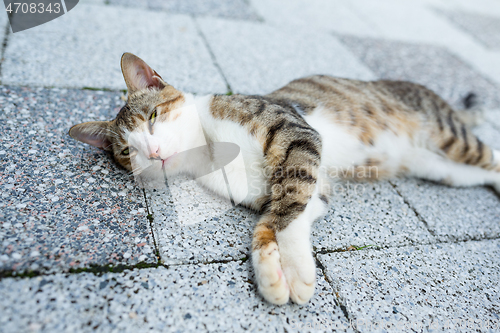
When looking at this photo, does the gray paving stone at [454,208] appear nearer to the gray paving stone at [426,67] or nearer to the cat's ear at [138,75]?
the gray paving stone at [426,67]

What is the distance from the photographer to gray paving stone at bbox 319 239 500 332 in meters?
1.63

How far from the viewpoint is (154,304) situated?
145cm

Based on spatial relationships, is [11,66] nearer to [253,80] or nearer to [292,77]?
[253,80]

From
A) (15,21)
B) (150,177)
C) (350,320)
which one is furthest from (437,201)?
(15,21)

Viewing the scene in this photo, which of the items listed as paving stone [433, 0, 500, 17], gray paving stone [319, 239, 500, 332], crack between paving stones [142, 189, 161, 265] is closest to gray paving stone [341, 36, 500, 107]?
gray paving stone [319, 239, 500, 332]

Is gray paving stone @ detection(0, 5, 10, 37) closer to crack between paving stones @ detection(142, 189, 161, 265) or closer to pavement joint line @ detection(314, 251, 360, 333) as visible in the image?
crack between paving stones @ detection(142, 189, 161, 265)

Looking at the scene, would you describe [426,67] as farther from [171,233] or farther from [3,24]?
[3,24]

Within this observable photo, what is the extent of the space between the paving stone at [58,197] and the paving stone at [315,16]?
3.27m

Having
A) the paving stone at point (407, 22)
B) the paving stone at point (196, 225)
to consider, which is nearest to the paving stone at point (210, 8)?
the paving stone at point (407, 22)

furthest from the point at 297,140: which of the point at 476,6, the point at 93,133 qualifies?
the point at 476,6

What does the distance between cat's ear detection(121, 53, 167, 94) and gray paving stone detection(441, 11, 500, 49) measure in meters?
5.55

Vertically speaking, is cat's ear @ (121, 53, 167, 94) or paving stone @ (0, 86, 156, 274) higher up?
cat's ear @ (121, 53, 167, 94)

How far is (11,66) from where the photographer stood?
272 cm

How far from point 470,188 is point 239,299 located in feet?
7.37
